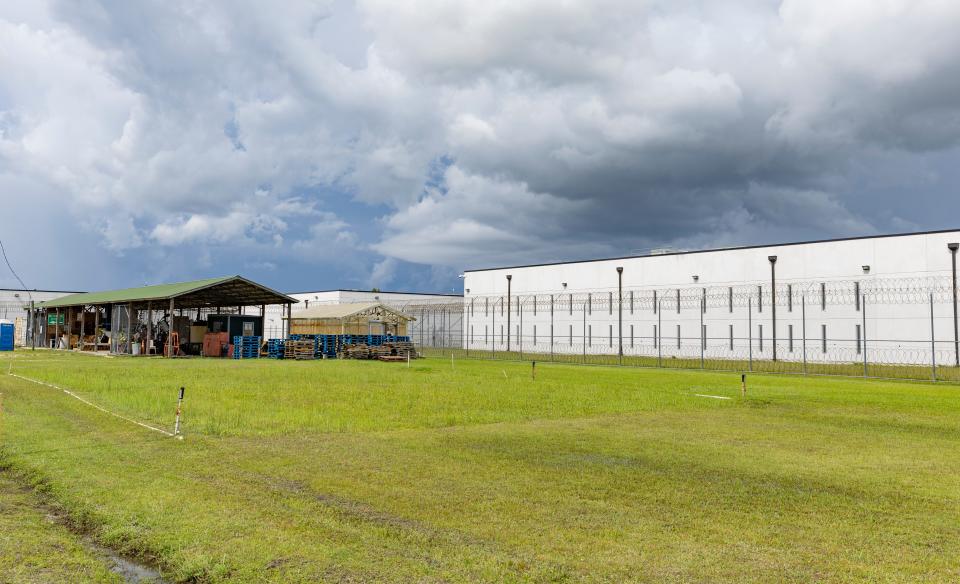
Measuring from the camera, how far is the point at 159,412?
1652cm

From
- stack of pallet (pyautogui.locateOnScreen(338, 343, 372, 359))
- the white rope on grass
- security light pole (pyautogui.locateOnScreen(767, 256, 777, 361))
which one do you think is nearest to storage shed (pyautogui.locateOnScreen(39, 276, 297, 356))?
stack of pallet (pyautogui.locateOnScreen(338, 343, 372, 359))

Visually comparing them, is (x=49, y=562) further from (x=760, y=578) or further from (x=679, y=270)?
(x=679, y=270)

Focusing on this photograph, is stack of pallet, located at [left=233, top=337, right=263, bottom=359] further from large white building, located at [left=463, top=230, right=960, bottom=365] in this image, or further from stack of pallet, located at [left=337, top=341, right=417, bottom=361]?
large white building, located at [left=463, top=230, right=960, bottom=365]

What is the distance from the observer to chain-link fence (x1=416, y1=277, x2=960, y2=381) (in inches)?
1703

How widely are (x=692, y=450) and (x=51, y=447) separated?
11177 millimetres

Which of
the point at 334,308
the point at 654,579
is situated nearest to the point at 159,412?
the point at 654,579

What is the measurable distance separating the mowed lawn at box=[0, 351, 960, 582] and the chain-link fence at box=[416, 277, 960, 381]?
23.5 meters

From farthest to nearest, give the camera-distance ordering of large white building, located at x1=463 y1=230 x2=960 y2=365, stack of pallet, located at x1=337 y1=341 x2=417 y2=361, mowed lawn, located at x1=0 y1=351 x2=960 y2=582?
1. stack of pallet, located at x1=337 y1=341 x2=417 y2=361
2. large white building, located at x1=463 y1=230 x2=960 y2=365
3. mowed lawn, located at x1=0 y1=351 x2=960 y2=582

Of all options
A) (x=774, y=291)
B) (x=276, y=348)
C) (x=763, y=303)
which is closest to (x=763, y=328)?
(x=763, y=303)

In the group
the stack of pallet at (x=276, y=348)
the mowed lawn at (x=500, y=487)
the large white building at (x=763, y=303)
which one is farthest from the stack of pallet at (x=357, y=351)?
the mowed lawn at (x=500, y=487)

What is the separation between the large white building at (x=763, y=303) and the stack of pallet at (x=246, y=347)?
15471mm

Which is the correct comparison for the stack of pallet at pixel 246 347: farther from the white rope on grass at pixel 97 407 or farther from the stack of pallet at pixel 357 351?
the white rope on grass at pixel 97 407

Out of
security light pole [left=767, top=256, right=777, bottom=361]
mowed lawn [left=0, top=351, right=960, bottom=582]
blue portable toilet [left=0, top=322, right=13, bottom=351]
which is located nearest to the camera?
mowed lawn [left=0, top=351, right=960, bottom=582]

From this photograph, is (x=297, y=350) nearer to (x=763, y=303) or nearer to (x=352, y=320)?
(x=352, y=320)
